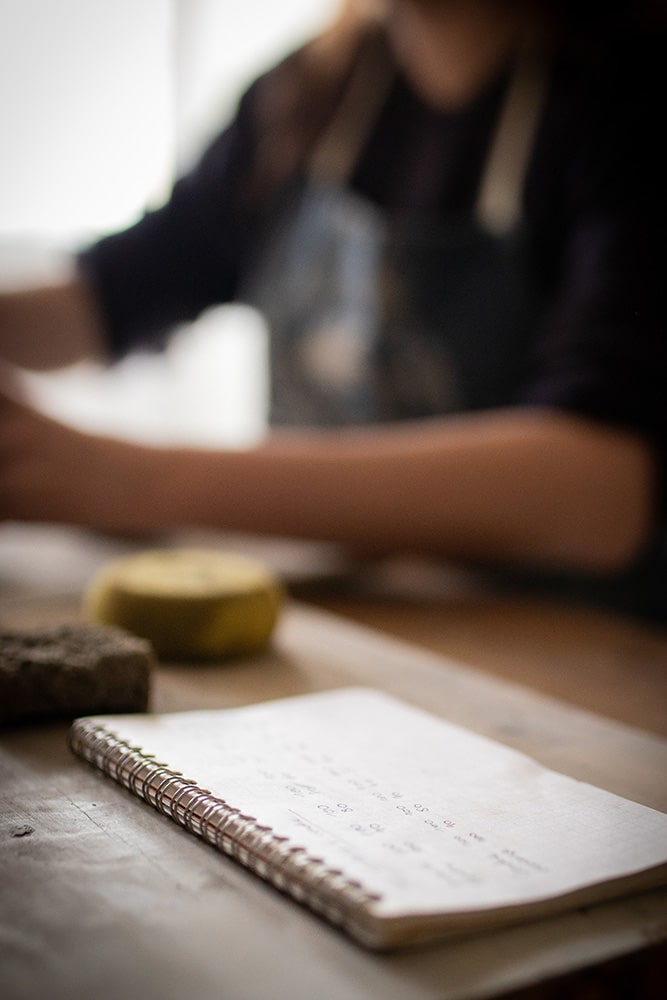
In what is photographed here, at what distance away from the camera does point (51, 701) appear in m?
0.43

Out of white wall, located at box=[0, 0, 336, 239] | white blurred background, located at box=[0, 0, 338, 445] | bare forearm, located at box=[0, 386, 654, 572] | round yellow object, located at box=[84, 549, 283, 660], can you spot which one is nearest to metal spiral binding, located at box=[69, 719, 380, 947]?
round yellow object, located at box=[84, 549, 283, 660]

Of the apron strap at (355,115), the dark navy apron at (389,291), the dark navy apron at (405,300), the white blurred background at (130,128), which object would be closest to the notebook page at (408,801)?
the dark navy apron at (405,300)

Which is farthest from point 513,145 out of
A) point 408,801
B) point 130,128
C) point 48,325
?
point 130,128

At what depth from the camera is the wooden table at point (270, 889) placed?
0.81ft

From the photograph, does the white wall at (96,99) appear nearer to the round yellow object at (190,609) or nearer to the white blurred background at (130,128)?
the white blurred background at (130,128)

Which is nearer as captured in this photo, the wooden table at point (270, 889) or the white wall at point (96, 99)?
the wooden table at point (270, 889)

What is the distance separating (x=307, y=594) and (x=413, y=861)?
0.49 metres

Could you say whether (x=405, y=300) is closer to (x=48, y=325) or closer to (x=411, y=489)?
(x=411, y=489)

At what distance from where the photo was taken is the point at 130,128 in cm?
210

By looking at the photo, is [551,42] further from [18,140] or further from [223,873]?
[18,140]

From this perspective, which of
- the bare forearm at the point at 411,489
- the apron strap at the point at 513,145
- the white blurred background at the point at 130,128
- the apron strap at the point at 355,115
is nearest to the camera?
the bare forearm at the point at 411,489

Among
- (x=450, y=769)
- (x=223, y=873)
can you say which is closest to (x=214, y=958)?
(x=223, y=873)

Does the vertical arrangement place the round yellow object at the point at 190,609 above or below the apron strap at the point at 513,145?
below

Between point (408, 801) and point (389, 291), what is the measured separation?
82 cm
